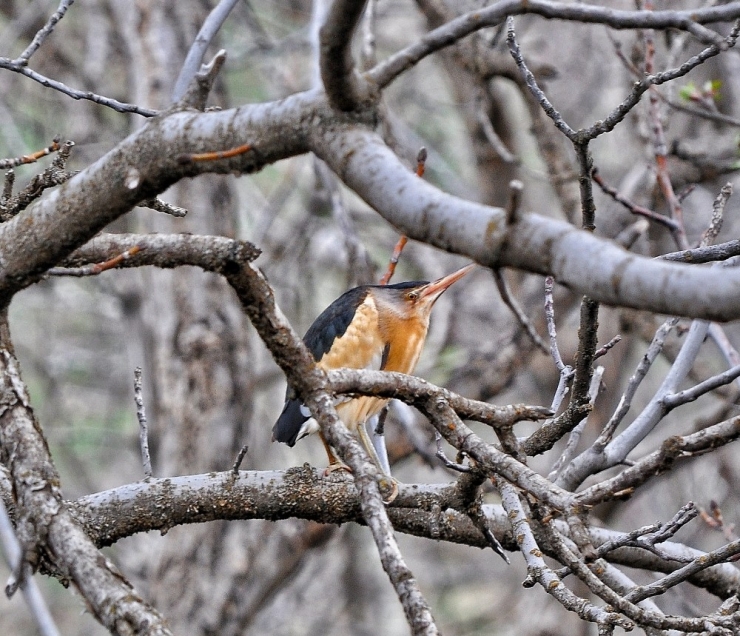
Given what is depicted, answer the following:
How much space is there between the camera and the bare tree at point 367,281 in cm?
176

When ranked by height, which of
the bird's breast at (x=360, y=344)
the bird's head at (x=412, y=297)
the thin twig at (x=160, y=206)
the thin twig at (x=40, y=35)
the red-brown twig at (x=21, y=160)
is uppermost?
the bird's head at (x=412, y=297)

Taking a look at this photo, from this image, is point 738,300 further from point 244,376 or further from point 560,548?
point 244,376

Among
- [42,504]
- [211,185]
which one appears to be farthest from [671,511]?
[42,504]

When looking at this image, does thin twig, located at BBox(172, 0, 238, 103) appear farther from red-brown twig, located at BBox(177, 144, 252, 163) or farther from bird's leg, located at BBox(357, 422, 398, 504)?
bird's leg, located at BBox(357, 422, 398, 504)

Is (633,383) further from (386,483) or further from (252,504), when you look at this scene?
(252,504)

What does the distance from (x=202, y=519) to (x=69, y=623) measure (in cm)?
837

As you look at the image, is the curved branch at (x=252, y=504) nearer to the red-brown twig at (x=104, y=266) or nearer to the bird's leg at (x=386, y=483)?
the bird's leg at (x=386, y=483)

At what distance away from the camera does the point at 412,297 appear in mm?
4988

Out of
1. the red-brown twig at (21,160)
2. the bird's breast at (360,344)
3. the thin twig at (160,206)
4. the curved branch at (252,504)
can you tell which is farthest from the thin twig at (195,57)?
the bird's breast at (360,344)

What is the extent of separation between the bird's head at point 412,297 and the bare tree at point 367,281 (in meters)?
0.62

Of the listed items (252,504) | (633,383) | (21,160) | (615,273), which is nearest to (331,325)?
(252,504)

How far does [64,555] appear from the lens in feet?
6.41

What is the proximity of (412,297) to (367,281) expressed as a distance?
100 cm

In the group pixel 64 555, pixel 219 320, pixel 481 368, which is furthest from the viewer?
pixel 219 320
